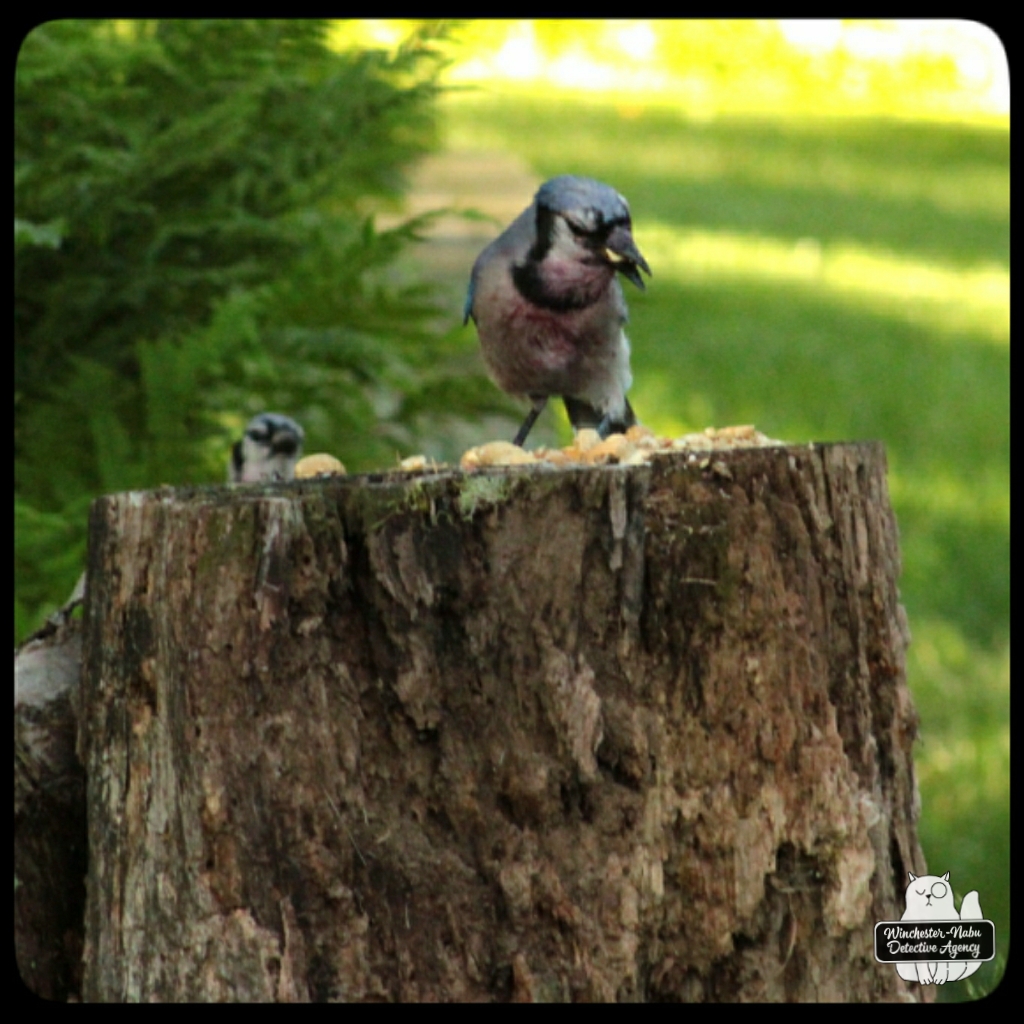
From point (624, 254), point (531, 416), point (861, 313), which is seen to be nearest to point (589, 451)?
point (624, 254)

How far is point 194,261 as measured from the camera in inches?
182

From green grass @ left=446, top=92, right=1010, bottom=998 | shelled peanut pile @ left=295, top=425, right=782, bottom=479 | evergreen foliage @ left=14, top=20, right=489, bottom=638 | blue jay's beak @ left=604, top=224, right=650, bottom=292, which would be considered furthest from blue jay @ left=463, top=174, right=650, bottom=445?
green grass @ left=446, top=92, right=1010, bottom=998

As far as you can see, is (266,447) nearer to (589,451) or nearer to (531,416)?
(531,416)

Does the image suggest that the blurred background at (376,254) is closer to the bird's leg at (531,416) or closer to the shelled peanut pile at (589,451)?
the bird's leg at (531,416)

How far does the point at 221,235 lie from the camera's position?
15.0ft

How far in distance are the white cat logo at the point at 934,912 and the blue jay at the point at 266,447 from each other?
2432 millimetres

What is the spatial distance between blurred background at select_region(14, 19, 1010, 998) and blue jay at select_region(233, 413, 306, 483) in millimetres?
139

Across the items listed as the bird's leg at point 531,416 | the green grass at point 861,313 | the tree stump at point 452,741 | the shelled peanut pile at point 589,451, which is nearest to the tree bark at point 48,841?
the tree stump at point 452,741

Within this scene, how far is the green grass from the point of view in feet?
16.6

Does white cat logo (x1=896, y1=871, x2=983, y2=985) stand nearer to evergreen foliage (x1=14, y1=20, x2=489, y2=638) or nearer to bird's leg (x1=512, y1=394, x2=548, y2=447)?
bird's leg (x1=512, y1=394, x2=548, y2=447)

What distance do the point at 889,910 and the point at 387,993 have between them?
0.81 m

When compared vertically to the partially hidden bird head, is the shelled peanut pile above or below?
below

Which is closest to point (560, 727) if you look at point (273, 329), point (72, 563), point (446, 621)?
point (446, 621)

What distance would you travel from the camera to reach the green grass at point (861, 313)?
5070mm
